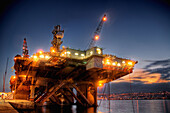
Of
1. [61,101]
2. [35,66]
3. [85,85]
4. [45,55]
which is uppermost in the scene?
[45,55]

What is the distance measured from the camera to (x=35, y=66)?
27.7m

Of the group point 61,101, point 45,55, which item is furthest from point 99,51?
Answer: point 61,101

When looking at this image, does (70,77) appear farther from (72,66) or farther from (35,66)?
(35,66)

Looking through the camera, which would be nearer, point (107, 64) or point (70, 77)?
point (107, 64)

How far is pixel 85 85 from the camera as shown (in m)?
39.7

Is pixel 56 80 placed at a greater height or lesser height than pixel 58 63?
lesser

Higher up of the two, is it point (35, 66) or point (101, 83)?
point (35, 66)

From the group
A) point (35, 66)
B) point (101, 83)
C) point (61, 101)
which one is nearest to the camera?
point (35, 66)

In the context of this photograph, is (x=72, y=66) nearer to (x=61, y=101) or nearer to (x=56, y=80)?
(x=56, y=80)

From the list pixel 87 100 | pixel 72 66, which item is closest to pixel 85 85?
pixel 87 100

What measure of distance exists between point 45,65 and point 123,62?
18502 millimetres

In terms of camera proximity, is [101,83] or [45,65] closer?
[45,65]

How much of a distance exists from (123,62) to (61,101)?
2732 centimetres

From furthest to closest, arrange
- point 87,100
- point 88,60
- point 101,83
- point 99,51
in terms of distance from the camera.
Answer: point 101,83 → point 87,100 → point 99,51 → point 88,60
